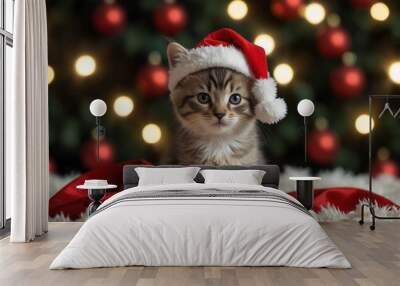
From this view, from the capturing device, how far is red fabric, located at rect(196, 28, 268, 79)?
7004 millimetres

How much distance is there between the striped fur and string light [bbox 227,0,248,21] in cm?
67

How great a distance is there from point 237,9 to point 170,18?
80 cm

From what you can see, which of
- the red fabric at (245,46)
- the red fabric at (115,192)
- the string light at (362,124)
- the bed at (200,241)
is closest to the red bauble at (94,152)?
the red fabric at (115,192)

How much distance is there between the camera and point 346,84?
714cm

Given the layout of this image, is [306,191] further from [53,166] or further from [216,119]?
[53,166]

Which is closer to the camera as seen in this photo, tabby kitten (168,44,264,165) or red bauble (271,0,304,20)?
tabby kitten (168,44,264,165)

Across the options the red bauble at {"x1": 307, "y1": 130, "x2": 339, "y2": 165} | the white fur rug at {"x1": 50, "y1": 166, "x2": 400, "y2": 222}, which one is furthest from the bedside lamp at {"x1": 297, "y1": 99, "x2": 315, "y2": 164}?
the white fur rug at {"x1": 50, "y1": 166, "x2": 400, "y2": 222}

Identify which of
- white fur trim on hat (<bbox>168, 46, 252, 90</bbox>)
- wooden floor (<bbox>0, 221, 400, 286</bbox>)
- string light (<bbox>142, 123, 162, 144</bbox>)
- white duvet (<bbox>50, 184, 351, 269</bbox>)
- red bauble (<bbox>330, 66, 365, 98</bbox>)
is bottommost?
wooden floor (<bbox>0, 221, 400, 286</bbox>)

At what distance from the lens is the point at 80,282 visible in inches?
152

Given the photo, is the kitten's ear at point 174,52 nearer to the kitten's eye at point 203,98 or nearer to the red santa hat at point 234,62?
the red santa hat at point 234,62

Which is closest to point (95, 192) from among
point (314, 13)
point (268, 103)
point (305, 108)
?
point (268, 103)

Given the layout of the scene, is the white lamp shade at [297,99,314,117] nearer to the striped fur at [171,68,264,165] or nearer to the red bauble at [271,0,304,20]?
the striped fur at [171,68,264,165]

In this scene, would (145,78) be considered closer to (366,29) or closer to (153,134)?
(153,134)

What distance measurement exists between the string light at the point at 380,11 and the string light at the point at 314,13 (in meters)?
0.58
